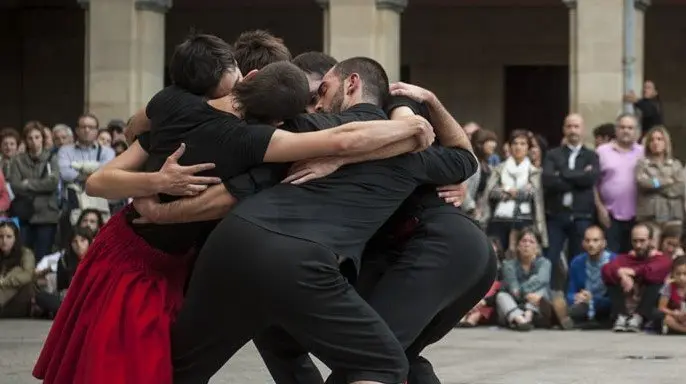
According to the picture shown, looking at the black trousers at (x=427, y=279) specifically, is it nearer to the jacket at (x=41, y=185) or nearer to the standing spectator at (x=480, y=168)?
the standing spectator at (x=480, y=168)

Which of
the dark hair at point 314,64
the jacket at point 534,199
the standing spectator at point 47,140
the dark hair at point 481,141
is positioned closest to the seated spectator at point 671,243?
the jacket at point 534,199

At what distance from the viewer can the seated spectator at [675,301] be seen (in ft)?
46.8

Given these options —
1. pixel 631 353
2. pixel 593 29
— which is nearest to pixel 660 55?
pixel 593 29

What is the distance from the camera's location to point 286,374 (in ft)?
23.2

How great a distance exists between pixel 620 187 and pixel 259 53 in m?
9.36

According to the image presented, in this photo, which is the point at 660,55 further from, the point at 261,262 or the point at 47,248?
the point at 261,262

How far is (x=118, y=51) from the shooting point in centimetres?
2434

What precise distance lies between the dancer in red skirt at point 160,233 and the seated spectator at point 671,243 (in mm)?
8767

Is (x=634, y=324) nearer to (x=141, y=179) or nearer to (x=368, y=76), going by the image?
(x=368, y=76)

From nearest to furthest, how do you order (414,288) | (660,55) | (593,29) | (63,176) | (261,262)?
(261,262), (414,288), (63,176), (593,29), (660,55)

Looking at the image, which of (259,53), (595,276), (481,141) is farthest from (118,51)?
(259,53)

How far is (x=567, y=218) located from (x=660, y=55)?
13.1 meters

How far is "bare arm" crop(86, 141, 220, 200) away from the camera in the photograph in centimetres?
635

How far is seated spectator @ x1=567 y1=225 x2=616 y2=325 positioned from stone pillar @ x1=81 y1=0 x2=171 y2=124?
1028cm
